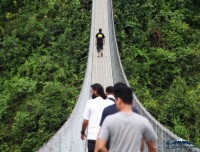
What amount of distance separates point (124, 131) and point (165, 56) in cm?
1639

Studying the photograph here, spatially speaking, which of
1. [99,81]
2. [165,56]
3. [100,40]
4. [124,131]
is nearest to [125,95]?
[124,131]

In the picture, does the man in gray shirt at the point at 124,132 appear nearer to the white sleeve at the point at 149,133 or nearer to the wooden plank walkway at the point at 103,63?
the white sleeve at the point at 149,133

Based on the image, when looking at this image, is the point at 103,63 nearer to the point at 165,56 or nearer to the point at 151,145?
the point at 165,56

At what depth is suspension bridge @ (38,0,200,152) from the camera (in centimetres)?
679

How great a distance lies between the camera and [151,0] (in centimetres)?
2473

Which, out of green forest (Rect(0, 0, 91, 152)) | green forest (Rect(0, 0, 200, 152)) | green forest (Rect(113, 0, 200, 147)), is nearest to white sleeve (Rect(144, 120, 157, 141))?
green forest (Rect(0, 0, 200, 152))

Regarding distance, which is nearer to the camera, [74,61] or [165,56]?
A: [74,61]

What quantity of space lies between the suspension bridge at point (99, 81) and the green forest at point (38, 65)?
65 centimetres

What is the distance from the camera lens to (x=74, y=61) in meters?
19.8

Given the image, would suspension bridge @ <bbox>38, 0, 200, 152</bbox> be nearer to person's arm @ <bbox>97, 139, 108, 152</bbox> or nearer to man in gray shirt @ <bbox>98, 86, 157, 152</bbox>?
man in gray shirt @ <bbox>98, 86, 157, 152</bbox>

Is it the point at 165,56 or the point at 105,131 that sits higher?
the point at 165,56

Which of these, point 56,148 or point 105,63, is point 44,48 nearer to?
point 105,63

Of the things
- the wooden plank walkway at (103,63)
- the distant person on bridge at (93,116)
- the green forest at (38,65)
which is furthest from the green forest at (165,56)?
the distant person on bridge at (93,116)

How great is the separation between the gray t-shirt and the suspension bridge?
165 centimetres
